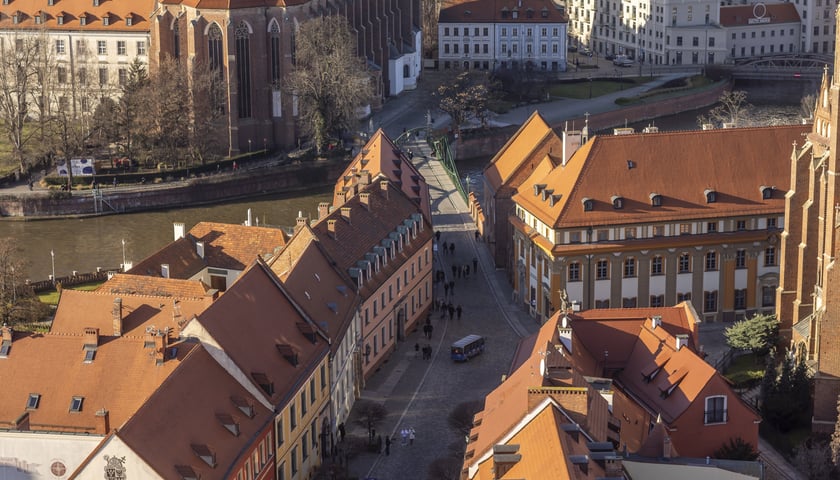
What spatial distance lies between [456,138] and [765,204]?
5755 centimetres

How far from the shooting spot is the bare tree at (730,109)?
15338 centimetres

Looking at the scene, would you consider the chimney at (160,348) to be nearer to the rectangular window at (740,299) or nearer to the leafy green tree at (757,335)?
the leafy green tree at (757,335)

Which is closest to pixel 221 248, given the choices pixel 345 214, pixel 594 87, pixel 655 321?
pixel 345 214

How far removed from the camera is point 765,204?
9544 cm

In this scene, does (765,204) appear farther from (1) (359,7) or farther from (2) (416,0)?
(2) (416,0)

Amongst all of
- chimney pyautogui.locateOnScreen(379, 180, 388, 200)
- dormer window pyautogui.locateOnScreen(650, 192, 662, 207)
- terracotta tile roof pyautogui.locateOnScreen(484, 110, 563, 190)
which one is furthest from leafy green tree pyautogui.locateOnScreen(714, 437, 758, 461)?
terracotta tile roof pyautogui.locateOnScreen(484, 110, 563, 190)

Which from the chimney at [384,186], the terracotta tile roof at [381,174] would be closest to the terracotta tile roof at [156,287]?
the chimney at [384,186]

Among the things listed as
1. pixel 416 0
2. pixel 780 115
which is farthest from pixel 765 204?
pixel 416 0

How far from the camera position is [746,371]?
85.2m

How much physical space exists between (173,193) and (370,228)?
137 feet

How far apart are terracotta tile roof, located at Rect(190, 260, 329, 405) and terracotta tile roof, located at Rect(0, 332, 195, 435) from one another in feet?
7.14

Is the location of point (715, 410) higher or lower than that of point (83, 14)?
lower

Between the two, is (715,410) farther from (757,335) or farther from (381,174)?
(381,174)

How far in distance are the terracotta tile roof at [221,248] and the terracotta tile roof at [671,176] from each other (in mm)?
14895
